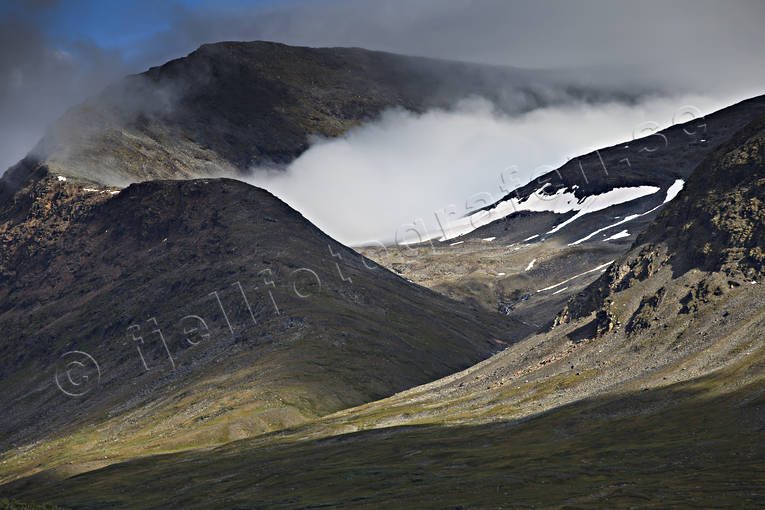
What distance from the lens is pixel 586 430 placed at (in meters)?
129

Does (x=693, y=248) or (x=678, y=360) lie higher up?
(x=693, y=248)

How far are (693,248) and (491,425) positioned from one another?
71.4 m

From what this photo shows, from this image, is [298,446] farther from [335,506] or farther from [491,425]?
[335,506]

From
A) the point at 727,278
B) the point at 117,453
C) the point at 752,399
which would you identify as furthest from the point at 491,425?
the point at 117,453

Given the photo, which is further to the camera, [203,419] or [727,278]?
[203,419]

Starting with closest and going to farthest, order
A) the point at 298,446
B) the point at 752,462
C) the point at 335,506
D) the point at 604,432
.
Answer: the point at 752,462 → the point at 335,506 → the point at 604,432 → the point at 298,446

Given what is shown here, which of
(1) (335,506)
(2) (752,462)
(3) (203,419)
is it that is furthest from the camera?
(3) (203,419)

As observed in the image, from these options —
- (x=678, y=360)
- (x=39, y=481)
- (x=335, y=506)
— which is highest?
(x=39, y=481)

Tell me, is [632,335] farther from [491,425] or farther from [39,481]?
[39,481]

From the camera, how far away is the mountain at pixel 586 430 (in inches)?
3939

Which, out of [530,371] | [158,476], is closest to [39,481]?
[158,476]

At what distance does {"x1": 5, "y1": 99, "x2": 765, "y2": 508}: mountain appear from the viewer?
328 feet

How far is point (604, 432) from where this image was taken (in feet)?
409

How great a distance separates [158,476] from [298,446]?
2657cm
